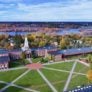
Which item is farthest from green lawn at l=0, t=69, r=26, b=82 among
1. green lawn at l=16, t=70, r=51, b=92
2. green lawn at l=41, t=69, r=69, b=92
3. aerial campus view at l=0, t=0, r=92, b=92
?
green lawn at l=41, t=69, r=69, b=92

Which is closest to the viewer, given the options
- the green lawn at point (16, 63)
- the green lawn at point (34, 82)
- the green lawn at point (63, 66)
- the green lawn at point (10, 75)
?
the green lawn at point (34, 82)

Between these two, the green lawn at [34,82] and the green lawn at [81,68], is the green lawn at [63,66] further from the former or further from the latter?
the green lawn at [34,82]

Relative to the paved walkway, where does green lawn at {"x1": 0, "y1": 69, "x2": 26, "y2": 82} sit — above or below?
below

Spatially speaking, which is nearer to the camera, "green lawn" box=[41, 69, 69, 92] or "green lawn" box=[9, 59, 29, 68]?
"green lawn" box=[41, 69, 69, 92]

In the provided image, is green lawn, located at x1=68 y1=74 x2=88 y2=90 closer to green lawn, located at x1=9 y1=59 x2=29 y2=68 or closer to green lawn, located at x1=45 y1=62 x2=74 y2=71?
green lawn, located at x1=45 y1=62 x2=74 y2=71

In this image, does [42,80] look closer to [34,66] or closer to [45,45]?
[34,66]

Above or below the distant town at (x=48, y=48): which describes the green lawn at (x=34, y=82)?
below

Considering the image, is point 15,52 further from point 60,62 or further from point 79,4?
point 79,4

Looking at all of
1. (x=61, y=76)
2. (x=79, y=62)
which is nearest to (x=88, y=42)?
(x=79, y=62)

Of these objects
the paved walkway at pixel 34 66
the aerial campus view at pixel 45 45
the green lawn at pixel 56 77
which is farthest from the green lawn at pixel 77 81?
the paved walkway at pixel 34 66
